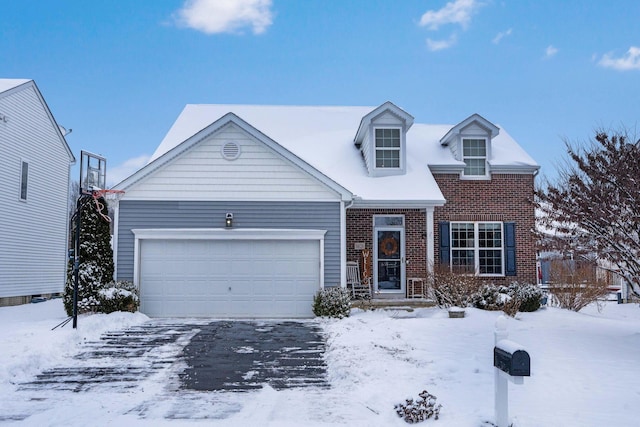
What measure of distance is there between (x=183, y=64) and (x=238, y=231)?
26.6 ft

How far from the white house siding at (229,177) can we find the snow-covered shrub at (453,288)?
3.42 m

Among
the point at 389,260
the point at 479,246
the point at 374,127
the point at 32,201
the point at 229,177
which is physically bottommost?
the point at 389,260

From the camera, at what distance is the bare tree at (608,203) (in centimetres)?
1001

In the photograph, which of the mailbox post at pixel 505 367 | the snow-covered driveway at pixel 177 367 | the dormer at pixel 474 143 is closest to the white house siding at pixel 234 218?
the snow-covered driveway at pixel 177 367

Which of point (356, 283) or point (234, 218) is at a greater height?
point (234, 218)

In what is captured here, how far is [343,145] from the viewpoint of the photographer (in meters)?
19.7

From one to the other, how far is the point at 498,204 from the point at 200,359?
11.5 m

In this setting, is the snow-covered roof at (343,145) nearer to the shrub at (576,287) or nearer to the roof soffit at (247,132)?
the roof soffit at (247,132)

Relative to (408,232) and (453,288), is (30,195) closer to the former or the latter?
(408,232)

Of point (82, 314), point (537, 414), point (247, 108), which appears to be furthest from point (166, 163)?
point (537, 414)

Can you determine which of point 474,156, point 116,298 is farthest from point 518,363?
point 474,156

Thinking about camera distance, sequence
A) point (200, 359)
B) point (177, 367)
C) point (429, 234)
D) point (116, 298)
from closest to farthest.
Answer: point (177, 367) → point (200, 359) → point (116, 298) → point (429, 234)

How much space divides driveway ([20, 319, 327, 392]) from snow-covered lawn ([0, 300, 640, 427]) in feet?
0.89

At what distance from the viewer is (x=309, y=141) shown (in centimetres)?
1961
